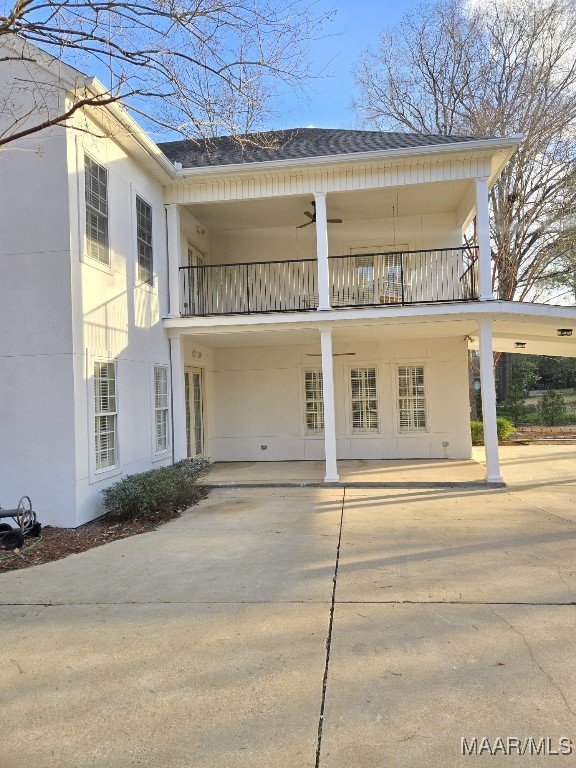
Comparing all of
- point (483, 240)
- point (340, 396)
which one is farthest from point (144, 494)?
point (483, 240)

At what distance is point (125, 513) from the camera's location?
24.0 ft

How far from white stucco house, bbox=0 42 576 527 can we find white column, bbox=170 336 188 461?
44 millimetres

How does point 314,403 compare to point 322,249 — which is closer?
point 322,249

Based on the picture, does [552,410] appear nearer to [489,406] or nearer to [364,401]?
[364,401]

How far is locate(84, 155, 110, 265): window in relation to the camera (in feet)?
24.9

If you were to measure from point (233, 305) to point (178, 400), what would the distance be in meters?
3.24

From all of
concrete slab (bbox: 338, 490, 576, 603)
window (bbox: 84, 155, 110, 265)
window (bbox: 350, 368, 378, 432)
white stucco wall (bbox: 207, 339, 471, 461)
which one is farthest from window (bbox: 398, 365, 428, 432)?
window (bbox: 84, 155, 110, 265)

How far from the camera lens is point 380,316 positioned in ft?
31.4

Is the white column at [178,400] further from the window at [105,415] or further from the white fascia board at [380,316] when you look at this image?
the window at [105,415]

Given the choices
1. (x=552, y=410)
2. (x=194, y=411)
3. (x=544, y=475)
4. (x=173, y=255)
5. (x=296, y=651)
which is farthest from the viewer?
(x=552, y=410)

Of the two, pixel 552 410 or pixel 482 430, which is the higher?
pixel 552 410

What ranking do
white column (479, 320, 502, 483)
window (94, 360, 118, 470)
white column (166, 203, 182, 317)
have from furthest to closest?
white column (166, 203, 182, 317), white column (479, 320, 502, 483), window (94, 360, 118, 470)

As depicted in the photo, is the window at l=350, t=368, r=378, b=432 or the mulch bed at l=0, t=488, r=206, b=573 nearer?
the mulch bed at l=0, t=488, r=206, b=573

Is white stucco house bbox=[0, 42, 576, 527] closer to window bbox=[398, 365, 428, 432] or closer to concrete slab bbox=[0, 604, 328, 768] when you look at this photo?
window bbox=[398, 365, 428, 432]
